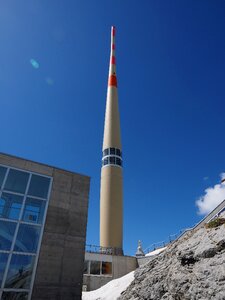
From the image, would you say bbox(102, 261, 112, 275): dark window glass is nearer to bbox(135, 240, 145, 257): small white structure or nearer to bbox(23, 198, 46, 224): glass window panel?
bbox(135, 240, 145, 257): small white structure

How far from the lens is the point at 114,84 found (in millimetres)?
54156

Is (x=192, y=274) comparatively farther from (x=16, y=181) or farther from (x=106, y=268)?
(x=106, y=268)

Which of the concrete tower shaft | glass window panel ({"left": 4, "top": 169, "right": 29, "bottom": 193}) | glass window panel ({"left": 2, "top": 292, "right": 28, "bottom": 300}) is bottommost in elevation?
glass window panel ({"left": 2, "top": 292, "right": 28, "bottom": 300})

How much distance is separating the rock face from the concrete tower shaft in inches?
859

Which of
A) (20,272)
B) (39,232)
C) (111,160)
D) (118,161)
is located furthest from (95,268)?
(118,161)

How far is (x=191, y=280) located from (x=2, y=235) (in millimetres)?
11869

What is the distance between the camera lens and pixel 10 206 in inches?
695

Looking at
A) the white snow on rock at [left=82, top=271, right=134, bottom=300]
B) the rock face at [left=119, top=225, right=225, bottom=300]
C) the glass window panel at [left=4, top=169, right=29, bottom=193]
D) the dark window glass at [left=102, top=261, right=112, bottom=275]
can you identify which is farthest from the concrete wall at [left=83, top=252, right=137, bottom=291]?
the glass window panel at [left=4, top=169, right=29, bottom=193]

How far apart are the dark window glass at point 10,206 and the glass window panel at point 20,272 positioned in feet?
8.66

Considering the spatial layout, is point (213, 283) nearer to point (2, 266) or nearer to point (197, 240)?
point (197, 240)

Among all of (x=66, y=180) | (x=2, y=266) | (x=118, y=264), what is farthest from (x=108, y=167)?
(x=2, y=266)

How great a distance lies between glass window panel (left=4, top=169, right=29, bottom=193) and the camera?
1816cm

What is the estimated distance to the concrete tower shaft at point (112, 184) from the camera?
39.2 metres

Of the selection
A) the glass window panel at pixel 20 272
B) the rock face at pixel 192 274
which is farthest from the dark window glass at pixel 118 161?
the glass window panel at pixel 20 272
